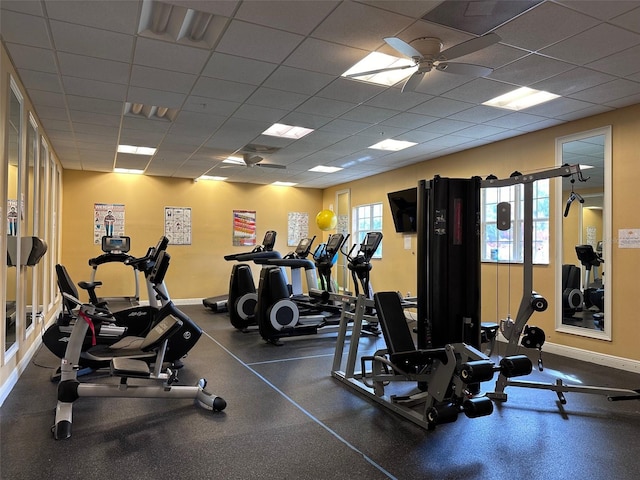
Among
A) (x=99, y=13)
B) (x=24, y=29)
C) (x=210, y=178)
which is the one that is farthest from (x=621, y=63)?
(x=210, y=178)

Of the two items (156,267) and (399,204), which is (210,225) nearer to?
(399,204)

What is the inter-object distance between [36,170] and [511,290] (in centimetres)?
593

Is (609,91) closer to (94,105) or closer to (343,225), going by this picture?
(94,105)

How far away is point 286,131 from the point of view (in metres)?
5.61

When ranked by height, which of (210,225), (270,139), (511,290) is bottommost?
(511,290)

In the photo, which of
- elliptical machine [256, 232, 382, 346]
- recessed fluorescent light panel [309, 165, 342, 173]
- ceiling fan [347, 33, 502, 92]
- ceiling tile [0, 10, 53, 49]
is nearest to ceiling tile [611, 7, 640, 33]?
ceiling fan [347, 33, 502, 92]

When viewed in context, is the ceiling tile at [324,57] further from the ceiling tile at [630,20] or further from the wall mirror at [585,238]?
the wall mirror at [585,238]

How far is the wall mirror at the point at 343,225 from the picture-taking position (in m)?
9.36

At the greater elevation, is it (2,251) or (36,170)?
(36,170)

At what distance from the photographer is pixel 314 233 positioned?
1030 cm

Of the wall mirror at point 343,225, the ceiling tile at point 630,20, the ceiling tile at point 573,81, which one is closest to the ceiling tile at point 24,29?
the ceiling tile at point 630,20

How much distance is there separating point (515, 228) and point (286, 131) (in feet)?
11.0

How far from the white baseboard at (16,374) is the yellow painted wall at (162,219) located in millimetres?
3689

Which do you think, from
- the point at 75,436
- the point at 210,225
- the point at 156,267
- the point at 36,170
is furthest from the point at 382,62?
the point at 210,225
